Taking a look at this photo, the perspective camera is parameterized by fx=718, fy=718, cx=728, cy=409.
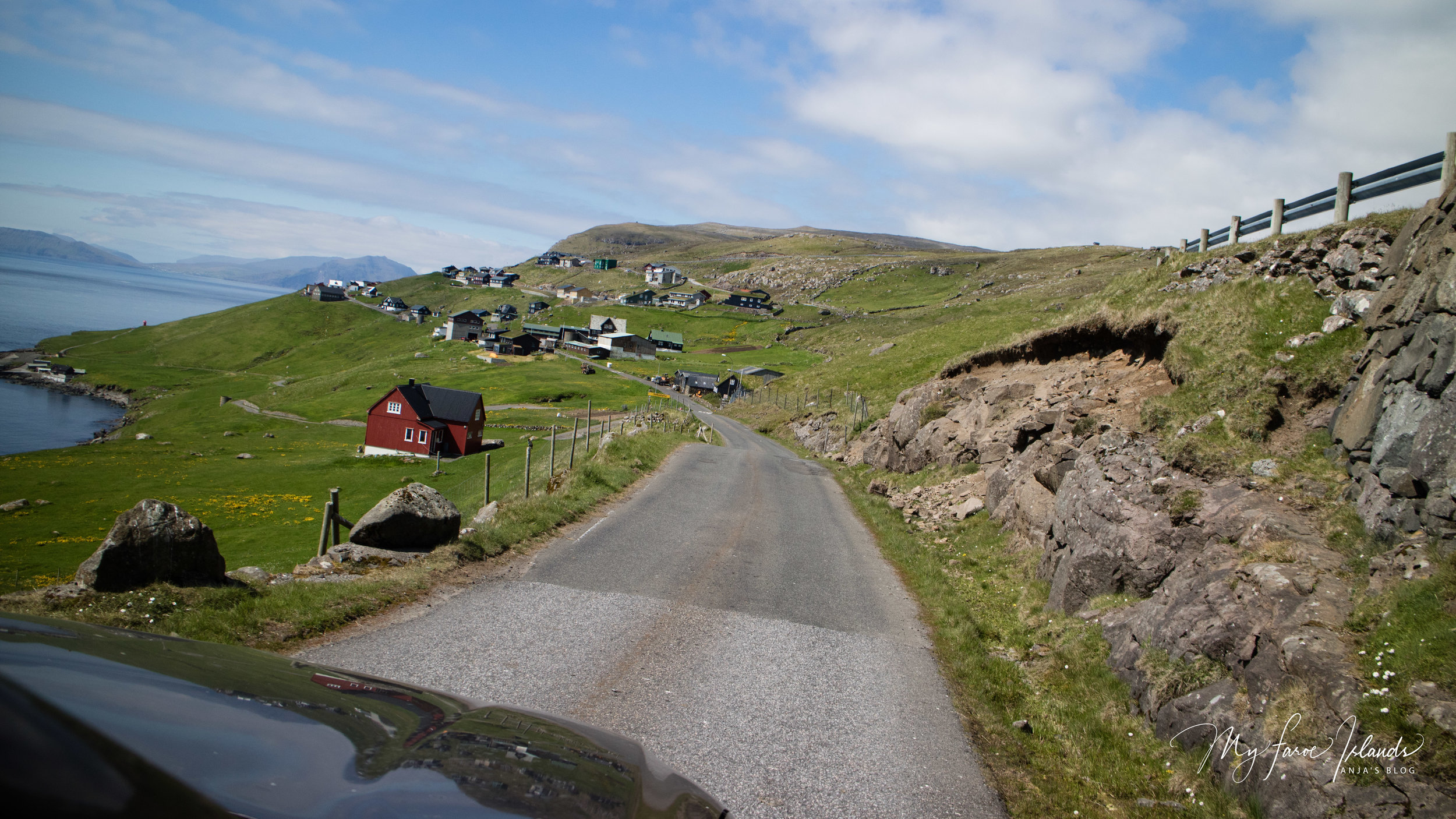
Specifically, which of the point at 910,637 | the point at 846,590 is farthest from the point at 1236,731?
the point at 846,590

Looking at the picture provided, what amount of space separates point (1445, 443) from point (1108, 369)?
12.1 metres

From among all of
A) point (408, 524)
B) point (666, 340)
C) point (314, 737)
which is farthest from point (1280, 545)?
point (666, 340)

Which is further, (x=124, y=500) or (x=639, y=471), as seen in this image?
(x=124, y=500)

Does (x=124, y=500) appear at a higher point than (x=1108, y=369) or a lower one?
lower

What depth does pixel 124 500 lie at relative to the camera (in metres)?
40.5

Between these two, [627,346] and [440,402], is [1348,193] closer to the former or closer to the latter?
[440,402]

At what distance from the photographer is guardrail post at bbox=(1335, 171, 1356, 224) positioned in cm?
1592

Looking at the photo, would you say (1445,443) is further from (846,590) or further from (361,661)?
(361,661)

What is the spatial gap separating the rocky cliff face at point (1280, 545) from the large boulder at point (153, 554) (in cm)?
1191

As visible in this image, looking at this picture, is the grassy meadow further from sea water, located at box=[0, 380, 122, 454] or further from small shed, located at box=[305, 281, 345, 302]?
small shed, located at box=[305, 281, 345, 302]

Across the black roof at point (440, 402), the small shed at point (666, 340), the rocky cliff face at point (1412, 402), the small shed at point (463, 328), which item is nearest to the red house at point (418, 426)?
the black roof at point (440, 402)

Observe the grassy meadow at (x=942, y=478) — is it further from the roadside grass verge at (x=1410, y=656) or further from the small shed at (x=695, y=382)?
the small shed at (x=695, y=382)

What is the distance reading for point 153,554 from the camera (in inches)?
358

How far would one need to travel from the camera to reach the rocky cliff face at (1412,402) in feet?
26.5
